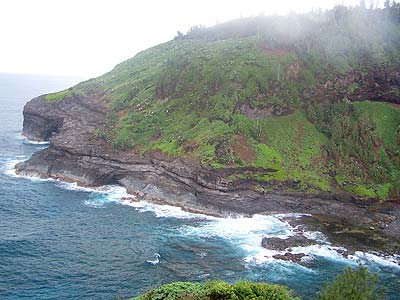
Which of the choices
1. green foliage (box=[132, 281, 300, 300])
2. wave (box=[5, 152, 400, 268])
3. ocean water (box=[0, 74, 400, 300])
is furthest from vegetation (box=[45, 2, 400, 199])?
green foliage (box=[132, 281, 300, 300])

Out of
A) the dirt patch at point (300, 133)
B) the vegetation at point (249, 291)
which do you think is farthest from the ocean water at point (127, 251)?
the dirt patch at point (300, 133)

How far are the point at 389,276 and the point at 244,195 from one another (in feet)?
112

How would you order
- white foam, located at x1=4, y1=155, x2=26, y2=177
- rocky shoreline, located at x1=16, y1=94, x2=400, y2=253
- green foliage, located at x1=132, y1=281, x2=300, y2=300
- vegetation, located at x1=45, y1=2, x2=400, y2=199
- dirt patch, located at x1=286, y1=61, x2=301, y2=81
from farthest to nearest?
1. dirt patch, located at x1=286, y1=61, x2=301, y2=81
2. white foam, located at x1=4, y1=155, x2=26, y2=177
3. vegetation, located at x1=45, y1=2, x2=400, y2=199
4. rocky shoreline, located at x1=16, y1=94, x2=400, y2=253
5. green foliage, located at x1=132, y1=281, x2=300, y2=300

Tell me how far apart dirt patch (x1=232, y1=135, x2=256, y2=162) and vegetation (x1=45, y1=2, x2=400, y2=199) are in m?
0.28

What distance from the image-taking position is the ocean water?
6184 centimetres

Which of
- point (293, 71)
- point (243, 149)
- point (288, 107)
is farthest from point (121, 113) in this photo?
point (293, 71)

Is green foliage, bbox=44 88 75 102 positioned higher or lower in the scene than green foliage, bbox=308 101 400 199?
higher

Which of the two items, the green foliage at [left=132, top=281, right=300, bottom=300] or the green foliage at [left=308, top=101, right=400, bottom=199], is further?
the green foliage at [left=308, top=101, right=400, bottom=199]

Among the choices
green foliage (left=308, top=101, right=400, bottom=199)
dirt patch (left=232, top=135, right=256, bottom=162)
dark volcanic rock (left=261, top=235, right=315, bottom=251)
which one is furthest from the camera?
dirt patch (left=232, top=135, right=256, bottom=162)

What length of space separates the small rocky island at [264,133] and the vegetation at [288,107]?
35cm

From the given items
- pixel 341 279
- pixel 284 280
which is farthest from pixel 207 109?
pixel 341 279

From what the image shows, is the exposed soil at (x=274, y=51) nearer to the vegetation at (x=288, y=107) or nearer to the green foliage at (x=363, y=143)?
the vegetation at (x=288, y=107)

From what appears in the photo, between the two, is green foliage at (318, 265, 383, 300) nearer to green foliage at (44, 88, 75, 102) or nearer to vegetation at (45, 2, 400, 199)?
vegetation at (45, 2, 400, 199)

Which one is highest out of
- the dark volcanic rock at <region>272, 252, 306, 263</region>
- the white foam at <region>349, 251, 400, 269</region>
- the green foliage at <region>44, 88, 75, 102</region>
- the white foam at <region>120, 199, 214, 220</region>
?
the green foliage at <region>44, 88, 75, 102</region>
